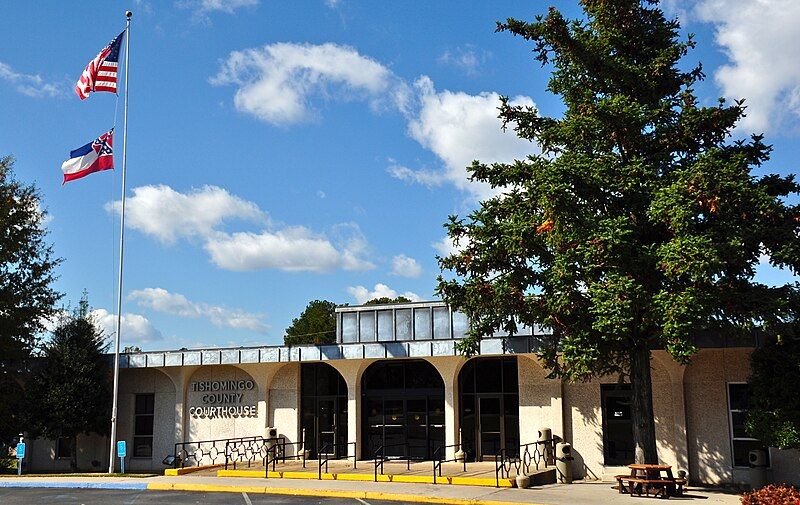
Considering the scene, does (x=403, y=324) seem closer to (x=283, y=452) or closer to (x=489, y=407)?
(x=489, y=407)

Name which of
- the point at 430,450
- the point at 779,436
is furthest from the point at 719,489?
the point at 430,450

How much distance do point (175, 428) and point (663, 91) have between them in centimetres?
2047

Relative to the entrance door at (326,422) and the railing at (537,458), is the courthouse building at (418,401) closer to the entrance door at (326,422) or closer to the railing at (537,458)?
the entrance door at (326,422)

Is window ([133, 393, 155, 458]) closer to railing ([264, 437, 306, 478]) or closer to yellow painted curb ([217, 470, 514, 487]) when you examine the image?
railing ([264, 437, 306, 478])

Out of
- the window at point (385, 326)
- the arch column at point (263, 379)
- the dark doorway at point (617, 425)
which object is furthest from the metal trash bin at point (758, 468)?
the arch column at point (263, 379)

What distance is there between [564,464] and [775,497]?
8073mm

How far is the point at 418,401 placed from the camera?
87.7ft

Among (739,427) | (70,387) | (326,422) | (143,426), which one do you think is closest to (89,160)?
(70,387)

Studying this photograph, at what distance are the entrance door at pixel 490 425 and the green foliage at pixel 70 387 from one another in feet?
44.9

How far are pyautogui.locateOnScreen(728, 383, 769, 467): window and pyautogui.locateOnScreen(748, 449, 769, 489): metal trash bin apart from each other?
67 cm

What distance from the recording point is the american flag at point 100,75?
26.4m

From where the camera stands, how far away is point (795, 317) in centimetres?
1772

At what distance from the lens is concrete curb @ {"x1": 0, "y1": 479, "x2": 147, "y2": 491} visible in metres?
21.9

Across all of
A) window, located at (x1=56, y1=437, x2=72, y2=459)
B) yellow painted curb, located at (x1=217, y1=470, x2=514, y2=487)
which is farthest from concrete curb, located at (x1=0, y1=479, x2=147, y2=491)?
window, located at (x1=56, y1=437, x2=72, y2=459)
